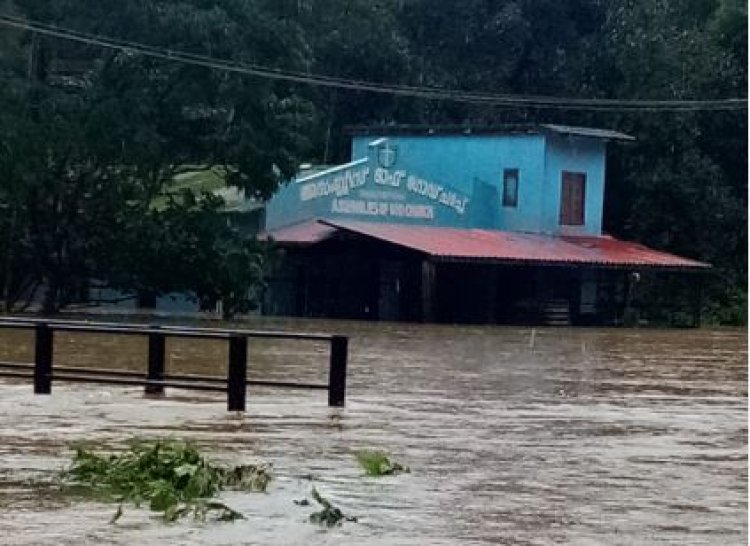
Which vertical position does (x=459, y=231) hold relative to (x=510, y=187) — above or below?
below

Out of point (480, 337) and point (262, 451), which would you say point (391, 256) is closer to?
point (480, 337)

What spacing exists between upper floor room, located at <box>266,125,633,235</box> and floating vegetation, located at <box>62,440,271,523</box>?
37664mm

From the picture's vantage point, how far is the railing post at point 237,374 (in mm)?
17078

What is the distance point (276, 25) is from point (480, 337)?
1042 cm

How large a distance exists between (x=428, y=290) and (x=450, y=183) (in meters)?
6.90

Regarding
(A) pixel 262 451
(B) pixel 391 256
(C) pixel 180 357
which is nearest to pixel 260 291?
(B) pixel 391 256

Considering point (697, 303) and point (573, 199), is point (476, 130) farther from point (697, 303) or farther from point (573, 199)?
point (697, 303)

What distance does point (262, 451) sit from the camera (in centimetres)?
1396

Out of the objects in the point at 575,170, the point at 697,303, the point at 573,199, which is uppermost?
the point at 575,170

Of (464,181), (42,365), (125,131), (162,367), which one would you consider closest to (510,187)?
(464,181)

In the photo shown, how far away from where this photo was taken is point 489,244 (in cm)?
4872

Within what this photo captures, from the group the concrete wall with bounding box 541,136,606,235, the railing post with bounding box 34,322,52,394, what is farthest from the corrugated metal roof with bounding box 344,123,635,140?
the railing post with bounding box 34,322,52,394

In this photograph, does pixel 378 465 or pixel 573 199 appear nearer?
pixel 378 465

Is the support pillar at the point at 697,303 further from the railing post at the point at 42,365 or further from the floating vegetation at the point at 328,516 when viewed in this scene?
the floating vegetation at the point at 328,516
